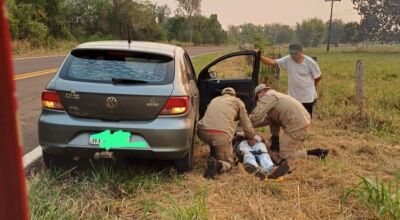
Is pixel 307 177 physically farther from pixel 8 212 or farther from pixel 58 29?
pixel 58 29

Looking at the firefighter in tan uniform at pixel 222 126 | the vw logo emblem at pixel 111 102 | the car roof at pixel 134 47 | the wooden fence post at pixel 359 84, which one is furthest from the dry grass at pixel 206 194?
the wooden fence post at pixel 359 84

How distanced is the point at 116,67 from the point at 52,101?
2.43 feet

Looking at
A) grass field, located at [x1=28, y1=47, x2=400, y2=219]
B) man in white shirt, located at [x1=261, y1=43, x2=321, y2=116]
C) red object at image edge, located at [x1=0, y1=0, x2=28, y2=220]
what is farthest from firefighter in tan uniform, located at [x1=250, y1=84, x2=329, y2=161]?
red object at image edge, located at [x1=0, y1=0, x2=28, y2=220]

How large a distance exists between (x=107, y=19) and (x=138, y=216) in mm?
54272

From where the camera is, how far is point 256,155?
5.91 meters

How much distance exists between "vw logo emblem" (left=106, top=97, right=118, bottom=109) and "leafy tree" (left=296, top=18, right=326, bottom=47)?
137m

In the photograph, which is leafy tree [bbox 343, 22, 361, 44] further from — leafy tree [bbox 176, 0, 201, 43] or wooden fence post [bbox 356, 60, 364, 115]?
wooden fence post [bbox 356, 60, 364, 115]

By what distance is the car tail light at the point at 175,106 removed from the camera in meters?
4.88

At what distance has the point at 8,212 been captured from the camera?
3.64 feet

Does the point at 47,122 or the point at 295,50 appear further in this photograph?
the point at 295,50

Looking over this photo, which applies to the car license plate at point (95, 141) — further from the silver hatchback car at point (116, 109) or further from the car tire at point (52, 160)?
the car tire at point (52, 160)

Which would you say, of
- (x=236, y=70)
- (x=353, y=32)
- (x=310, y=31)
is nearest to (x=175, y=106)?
(x=236, y=70)

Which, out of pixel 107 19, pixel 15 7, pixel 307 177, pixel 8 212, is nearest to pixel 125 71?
pixel 307 177

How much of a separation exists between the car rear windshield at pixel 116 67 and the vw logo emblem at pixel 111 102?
221 mm
